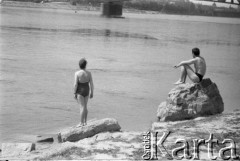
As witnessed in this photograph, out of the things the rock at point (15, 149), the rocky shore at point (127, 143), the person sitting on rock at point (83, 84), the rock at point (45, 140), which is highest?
the person sitting on rock at point (83, 84)

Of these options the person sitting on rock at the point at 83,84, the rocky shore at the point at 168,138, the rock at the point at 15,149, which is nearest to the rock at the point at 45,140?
the rocky shore at the point at 168,138

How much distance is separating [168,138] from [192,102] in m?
2.36

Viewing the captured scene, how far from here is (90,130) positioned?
25.0ft

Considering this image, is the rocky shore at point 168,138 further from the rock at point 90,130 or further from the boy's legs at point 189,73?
the boy's legs at point 189,73

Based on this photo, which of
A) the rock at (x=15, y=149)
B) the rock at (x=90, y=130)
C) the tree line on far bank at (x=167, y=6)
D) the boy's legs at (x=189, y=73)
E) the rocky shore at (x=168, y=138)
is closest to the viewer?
the rocky shore at (x=168, y=138)

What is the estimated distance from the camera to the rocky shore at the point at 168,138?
5797 millimetres

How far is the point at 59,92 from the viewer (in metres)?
13.9

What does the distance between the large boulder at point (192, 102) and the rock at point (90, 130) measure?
1.57 m

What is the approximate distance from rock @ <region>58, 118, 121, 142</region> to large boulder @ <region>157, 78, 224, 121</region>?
5.14 ft

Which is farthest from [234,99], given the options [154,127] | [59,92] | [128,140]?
[128,140]

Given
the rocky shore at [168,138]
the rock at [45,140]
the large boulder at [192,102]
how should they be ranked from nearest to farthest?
the rocky shore at [168,138] → the rock at [45,140] → the large boulder at [192,102]

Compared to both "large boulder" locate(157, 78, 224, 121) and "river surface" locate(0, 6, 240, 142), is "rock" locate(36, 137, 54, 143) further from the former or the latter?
"large boulder" locate(157, 78, 224, 121)

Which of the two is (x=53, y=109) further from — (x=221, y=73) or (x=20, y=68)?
(x=221, y=73)

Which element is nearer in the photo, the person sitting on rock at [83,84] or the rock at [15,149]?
the rock at [15,149]
